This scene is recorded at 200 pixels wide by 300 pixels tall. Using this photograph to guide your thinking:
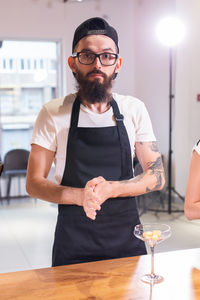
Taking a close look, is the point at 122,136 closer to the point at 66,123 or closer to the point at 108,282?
the point at 66,123

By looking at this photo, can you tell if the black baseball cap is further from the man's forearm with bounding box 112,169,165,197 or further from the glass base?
the glass base

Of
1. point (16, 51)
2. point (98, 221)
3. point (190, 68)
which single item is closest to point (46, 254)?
point (98, 221)

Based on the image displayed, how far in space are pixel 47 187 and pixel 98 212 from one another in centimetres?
28

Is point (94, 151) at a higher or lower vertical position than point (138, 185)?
higher

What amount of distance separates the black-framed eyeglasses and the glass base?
2.84ft

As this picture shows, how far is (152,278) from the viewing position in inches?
56.7

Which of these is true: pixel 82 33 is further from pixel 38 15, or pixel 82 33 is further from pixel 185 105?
pixel 38 15

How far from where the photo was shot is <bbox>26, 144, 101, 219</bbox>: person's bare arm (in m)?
1.59

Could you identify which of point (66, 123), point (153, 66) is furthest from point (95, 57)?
point (153, 66)

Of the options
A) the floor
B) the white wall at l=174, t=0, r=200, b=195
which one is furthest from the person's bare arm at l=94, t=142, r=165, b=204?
the white wall at l=174, t=0, r=200, b=195

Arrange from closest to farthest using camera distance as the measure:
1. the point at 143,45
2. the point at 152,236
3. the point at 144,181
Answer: the point at 152,236, the point at 144,181, the point at 143,45

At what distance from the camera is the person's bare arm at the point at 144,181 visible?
167 cm

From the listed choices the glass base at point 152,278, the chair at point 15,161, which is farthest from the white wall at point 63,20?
the glass base at point 152,278

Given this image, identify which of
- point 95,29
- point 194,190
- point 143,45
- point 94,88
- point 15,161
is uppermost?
point 143,45
